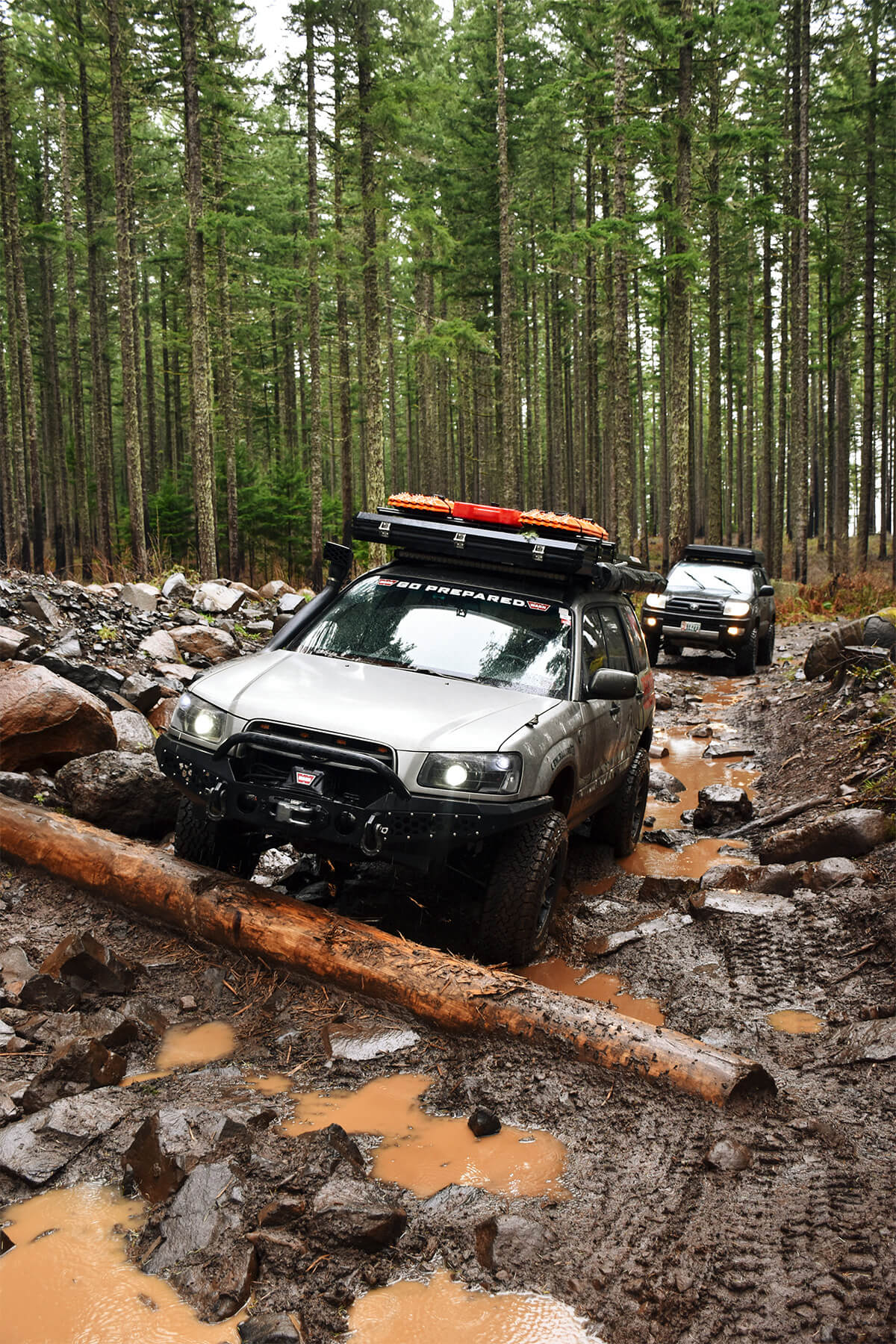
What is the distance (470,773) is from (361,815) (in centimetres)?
54

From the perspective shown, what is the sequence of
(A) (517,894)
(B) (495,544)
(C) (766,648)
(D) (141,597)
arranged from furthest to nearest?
(C) (766,648)
(D) (141,597)
(B) (495,544)
(A) (517,894)

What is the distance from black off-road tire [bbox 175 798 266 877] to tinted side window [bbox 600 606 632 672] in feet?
8.91

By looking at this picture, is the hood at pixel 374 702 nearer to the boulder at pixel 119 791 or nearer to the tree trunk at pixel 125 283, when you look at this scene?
the boulder at pixel 119 791

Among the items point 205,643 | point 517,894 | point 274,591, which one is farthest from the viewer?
point 274,591

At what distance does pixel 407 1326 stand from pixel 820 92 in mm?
34939

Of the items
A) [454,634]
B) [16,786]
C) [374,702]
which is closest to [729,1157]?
[374,702]

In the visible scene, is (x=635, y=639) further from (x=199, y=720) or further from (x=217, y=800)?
(x=217, y=800)

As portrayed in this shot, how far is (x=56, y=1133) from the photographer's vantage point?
3238mm

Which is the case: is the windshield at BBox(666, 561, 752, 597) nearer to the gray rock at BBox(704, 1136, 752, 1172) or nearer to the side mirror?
the side mirror

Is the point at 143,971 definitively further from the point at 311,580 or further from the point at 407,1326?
the point at 311,580

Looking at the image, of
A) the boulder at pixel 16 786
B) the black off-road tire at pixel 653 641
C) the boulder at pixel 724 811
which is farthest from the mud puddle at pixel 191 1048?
the black off-road tire at pixel 653 641

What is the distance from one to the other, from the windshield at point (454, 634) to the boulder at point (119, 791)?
53.2 inches

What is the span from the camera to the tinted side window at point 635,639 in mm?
7387

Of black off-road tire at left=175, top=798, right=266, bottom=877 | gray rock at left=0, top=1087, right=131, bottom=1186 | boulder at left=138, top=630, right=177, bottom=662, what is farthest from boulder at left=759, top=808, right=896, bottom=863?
boulder at left=138, top=630, right=177, bottom=662
